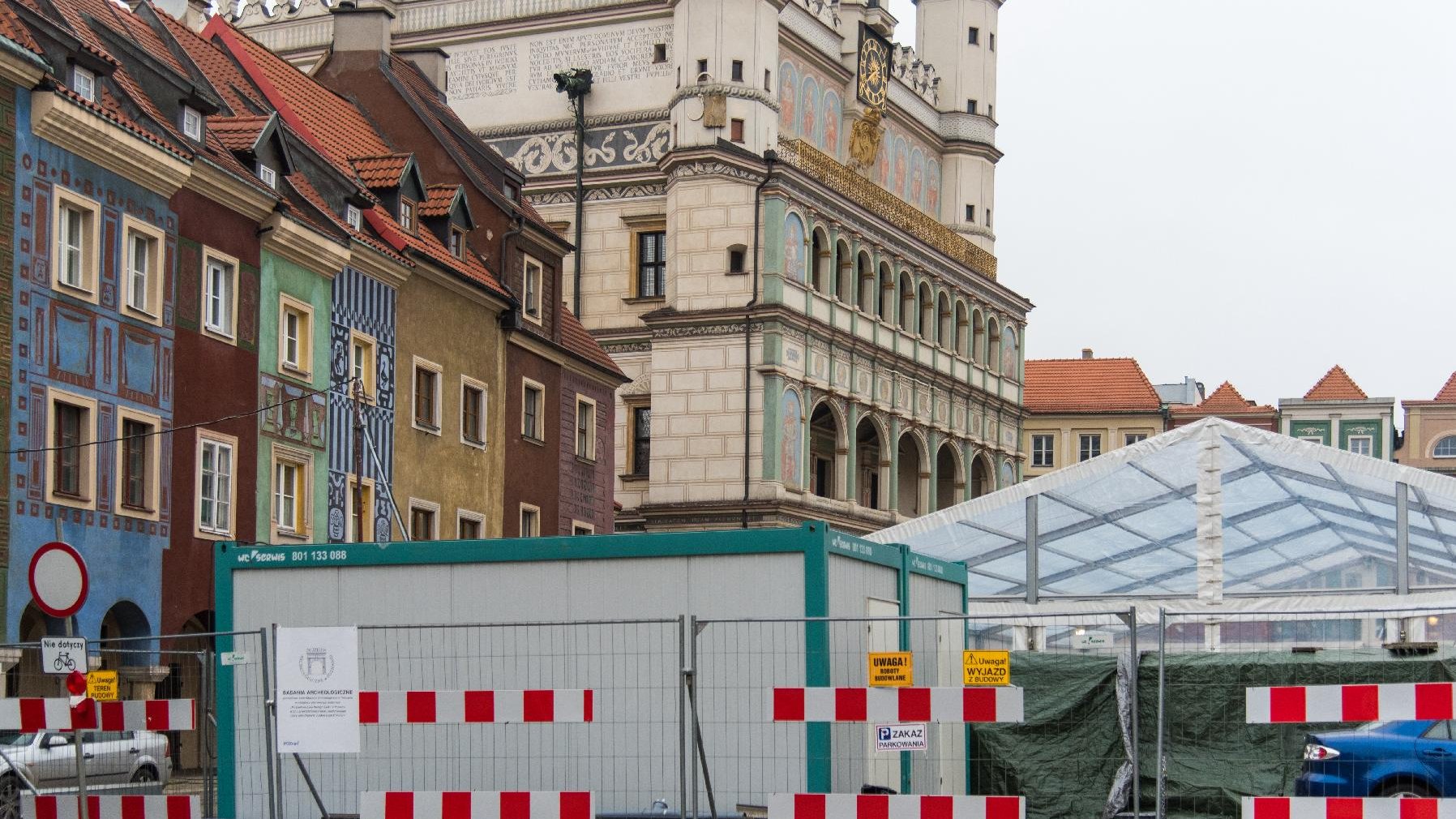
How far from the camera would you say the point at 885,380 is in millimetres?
64812

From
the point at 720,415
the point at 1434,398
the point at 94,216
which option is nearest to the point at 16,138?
the point at 94,216

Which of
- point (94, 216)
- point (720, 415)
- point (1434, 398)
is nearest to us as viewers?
point (94, 216)

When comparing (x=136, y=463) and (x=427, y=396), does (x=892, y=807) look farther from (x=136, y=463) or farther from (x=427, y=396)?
(x=427, y=396)

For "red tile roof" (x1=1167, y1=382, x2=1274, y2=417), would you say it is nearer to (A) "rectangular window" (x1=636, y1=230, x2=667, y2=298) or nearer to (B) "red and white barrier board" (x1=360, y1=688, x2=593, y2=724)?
(A) "rectangular window" (x1=636, y1=230, x2=667, y2=298)

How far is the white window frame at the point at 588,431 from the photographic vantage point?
152 feet

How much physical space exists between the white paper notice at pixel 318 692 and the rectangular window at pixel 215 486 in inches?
700

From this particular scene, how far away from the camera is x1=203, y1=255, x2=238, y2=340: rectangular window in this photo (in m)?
32.2

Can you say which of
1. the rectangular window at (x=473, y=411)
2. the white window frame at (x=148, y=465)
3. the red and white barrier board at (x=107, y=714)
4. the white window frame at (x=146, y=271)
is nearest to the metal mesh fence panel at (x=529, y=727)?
the red and white barrier board at (x=107, y=714)

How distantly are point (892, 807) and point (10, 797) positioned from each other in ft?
32.9

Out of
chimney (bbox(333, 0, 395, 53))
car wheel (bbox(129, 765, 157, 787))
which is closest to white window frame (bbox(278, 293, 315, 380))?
chimney (bbox(333, 0, 395, 53))

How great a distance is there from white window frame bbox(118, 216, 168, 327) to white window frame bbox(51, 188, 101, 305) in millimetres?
655

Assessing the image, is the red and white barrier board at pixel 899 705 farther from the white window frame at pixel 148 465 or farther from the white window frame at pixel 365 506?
the white window frame at pixel 365 506

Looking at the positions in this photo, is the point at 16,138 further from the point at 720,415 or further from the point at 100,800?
the point at 720,415

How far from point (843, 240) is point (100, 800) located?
Result: 1940 inches
